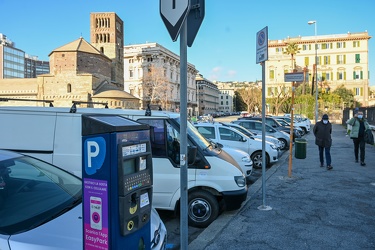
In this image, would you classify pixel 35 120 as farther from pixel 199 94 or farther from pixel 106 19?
pixel 199 94

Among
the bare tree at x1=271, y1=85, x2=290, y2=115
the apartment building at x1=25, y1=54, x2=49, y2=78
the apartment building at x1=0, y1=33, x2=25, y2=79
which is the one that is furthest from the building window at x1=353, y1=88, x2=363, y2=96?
the apartment building at x1=25, y1=54, x2=49, y2=78

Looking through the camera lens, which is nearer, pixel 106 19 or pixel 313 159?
pixel 313 159

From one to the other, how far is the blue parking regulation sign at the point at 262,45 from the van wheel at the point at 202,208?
2.83 meters

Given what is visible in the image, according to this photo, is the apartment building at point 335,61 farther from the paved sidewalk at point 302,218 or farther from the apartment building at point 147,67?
the paved sidewalk at point 302,218

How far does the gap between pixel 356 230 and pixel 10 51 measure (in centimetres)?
14101

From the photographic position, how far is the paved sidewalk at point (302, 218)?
14.5ft

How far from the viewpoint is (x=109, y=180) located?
6.56 ft

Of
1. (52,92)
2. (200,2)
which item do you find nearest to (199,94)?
(52,92)

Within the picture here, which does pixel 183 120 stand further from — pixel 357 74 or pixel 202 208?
pixel 357 74

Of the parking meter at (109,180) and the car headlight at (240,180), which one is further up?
the parking meter at (109,180)

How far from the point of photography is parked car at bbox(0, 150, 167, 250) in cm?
226

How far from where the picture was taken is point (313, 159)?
1266cm

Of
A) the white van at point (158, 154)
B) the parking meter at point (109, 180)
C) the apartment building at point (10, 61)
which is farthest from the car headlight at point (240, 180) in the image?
the apartment building at point (10, 61)

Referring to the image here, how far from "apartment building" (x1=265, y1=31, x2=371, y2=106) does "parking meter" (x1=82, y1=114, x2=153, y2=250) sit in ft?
259
